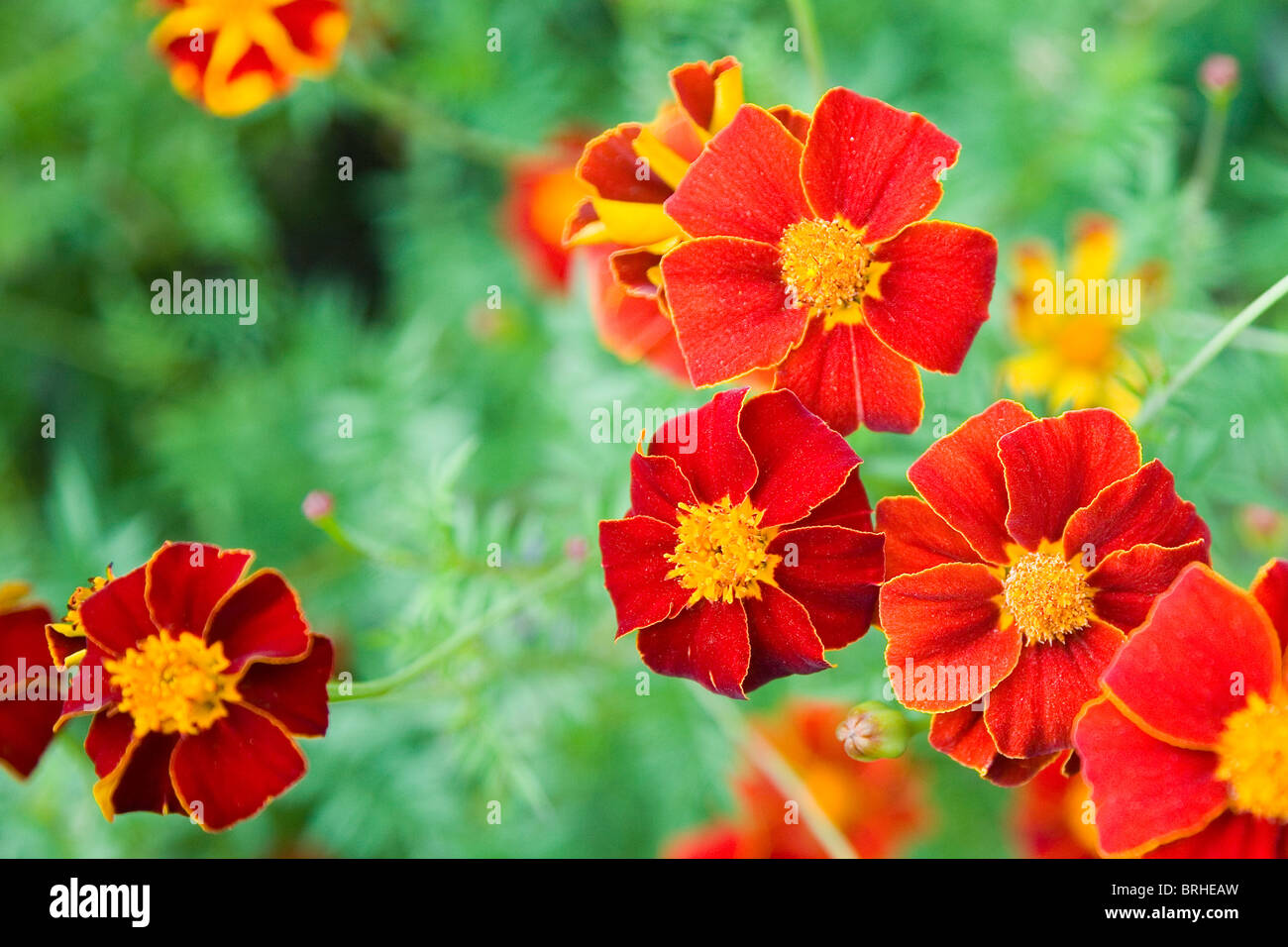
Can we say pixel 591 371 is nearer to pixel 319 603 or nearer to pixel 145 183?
pixel 319 603

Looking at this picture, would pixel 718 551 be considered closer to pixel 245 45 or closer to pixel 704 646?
pixel 704 646

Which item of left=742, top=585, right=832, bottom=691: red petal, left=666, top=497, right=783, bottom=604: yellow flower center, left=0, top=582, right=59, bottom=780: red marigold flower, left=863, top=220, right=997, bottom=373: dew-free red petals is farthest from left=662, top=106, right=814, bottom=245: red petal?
left=0, top=582, right=59, bottom=780: red marigold flower

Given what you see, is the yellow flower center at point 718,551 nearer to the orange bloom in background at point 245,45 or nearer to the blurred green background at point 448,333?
the blurred green background at point 448,333

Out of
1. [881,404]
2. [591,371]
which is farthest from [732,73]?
[591,371]

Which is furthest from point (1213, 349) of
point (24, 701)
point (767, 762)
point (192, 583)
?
point (24, 701)

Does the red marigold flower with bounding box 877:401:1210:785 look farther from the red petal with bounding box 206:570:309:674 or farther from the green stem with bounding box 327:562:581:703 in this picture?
the red petal with bounding box 206:570:309:674

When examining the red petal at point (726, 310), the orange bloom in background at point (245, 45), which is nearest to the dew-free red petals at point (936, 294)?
the red petal at point (726, 310)
